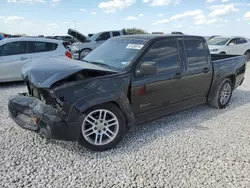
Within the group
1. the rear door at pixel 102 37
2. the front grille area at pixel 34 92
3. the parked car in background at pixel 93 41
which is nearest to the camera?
the front grille area at pixel 34 92

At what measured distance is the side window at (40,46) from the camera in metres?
7.75

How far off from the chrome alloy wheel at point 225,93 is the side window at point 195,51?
1079 mm

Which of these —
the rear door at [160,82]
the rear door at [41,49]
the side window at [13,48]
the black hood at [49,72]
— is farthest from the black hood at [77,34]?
the black hood at [49,72]

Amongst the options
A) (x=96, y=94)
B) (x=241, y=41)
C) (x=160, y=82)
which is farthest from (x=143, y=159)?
(x=241, y=41)

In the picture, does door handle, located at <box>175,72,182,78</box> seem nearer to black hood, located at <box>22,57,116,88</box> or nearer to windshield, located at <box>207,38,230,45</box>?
black hood, located at <box>22,57,116,88</box>

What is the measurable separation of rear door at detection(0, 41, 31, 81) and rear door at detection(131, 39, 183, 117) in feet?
17.0

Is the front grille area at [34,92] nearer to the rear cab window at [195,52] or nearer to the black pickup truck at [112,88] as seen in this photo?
the black pickup truck at [112,88]

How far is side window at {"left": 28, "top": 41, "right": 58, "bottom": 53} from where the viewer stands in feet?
25.4

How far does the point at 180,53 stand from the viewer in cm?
427

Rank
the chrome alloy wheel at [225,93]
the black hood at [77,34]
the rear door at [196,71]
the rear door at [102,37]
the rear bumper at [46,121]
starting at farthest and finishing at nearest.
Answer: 1. the black hood at [77,34]
2. the rear door at [102,37]
3. the chrome alloy wheel at [225,93]
4. the rear door at [196,71]
5. the rear bumper at [46,121]

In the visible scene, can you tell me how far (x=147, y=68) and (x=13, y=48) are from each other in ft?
18.6

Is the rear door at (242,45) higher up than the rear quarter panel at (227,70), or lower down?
higher up

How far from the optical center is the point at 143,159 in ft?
10.5

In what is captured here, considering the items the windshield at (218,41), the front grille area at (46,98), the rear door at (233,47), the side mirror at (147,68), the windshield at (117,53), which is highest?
the windshield at (218,41)
